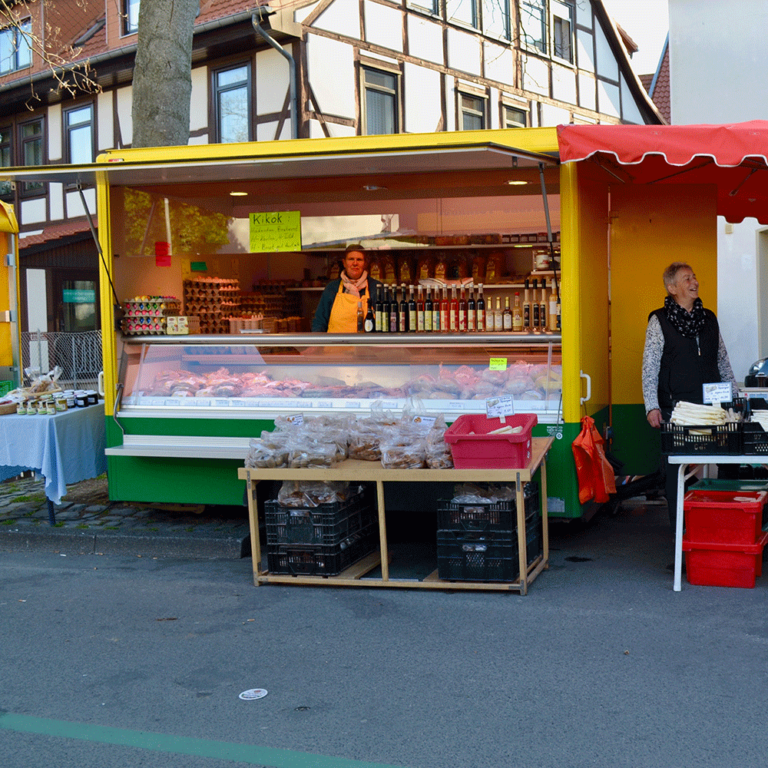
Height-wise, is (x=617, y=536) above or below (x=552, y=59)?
below

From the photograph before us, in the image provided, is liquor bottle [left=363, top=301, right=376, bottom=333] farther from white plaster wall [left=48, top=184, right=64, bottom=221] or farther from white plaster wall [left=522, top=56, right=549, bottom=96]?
white plaster wall [left=48, top=184, right=64, bottom=221]


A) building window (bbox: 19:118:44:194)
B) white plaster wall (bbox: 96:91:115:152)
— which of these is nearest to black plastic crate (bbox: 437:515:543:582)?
white plaster wall (bbox: 96:91:115:152)

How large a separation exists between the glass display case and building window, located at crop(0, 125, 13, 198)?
16.2 meters

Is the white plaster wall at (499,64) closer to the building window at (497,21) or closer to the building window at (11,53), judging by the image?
the building window at (497,21)

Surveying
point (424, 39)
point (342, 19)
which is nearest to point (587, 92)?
point (424, 39)

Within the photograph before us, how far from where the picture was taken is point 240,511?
7.43 metres

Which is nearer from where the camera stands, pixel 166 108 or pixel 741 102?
pixel 166 108

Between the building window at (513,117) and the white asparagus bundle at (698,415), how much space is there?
14.9 meters

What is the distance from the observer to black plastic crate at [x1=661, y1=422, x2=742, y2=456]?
510 cm

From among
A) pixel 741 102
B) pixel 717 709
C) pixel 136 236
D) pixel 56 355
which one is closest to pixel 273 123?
pixel 56 355

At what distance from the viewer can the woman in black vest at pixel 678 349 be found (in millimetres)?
6043

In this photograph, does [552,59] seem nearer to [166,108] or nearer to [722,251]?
[722,251]

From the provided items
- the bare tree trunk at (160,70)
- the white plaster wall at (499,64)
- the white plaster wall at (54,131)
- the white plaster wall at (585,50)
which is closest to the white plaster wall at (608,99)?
the white plaster wall at (585,50)

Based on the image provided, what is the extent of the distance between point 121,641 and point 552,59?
710 inches
